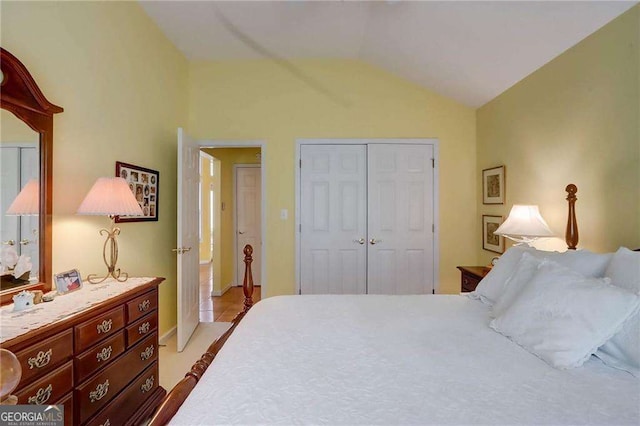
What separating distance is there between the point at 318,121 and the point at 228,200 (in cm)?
241

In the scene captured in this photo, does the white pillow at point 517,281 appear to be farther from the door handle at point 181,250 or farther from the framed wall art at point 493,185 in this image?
the door handle at point 181,250

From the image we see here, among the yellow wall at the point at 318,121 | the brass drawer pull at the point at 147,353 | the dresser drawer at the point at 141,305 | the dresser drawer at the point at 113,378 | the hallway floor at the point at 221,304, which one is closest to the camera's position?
the dresser drawer at the point at 113,378

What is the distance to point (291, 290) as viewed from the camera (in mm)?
3576

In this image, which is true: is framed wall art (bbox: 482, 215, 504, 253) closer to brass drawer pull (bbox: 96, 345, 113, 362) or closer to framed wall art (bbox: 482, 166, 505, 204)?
framed wall art (bbox: 482, 166, 505, 204)

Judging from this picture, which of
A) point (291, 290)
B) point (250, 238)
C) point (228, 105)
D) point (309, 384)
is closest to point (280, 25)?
point (228, 105)

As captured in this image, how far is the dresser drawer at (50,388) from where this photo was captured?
112cm

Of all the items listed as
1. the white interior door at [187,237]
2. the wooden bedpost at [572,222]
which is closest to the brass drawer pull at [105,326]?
the white interior door at [187,237]

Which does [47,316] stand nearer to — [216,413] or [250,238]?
[216,413]

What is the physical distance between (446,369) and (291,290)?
8.77 feet

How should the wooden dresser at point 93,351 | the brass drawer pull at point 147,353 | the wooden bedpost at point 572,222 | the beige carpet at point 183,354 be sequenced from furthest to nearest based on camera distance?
the beige carpet at point 183,354 < the wooden bedpost at point 572,222 < the brass drawer pull at point 147,353 < the wooden dresser at point 93,351

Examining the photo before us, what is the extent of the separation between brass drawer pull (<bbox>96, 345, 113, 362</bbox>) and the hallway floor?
2.25 meters

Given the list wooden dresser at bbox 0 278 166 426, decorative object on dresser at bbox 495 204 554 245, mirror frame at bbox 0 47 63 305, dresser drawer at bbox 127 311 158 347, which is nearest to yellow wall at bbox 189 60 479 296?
decorative object on dresser at bbox 495 204 554 245

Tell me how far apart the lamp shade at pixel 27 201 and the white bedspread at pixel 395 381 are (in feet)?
4.04

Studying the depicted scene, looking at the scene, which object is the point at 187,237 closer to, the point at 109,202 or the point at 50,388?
the point at 109,202
